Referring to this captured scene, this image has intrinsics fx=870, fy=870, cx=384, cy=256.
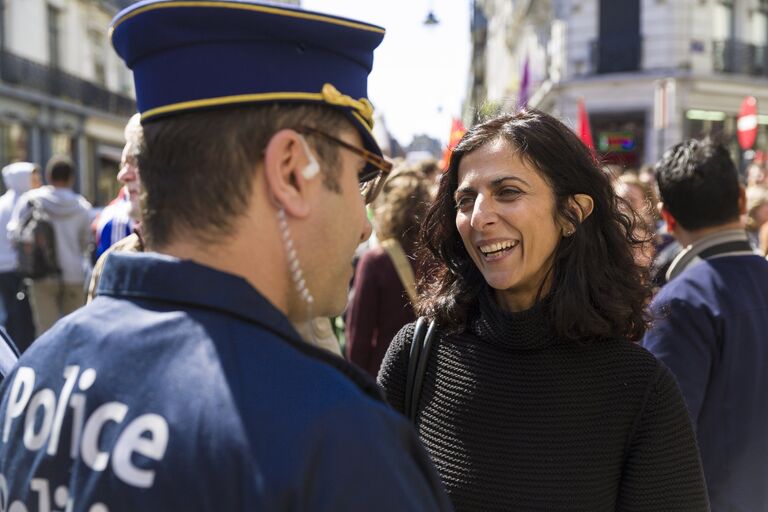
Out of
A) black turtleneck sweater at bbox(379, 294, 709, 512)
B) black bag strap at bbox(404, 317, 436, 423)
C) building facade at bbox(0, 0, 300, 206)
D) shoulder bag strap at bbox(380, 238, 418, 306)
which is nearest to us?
black turtleneck sweater at bbox(379, 294, 709, 512)

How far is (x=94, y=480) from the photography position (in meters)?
1.02

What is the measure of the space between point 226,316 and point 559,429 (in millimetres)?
1147

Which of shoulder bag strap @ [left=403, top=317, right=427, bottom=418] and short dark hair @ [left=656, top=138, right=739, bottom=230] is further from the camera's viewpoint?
short dark hair @ [left=656, top=138, right=739, bottom=230]

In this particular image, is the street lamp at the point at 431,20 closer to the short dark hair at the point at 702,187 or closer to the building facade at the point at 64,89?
the building facade at the point at 64,89

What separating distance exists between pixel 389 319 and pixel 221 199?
3312 millimetres

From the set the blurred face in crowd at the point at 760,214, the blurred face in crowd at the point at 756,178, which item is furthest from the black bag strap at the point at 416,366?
the blurred face in crowd at the point at 756,178

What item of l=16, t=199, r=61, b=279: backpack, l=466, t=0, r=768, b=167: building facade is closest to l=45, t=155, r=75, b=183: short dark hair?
l=16, t=199, r=61, b=279: backpack

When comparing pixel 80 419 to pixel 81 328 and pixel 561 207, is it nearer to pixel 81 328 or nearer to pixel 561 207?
pixel 81 328

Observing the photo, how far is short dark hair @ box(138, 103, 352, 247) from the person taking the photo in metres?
1.10

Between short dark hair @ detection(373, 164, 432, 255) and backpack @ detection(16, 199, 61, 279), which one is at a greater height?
short dark hair @ detection(373, 164, 432, 255)

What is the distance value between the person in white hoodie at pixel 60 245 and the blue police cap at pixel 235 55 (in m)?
6.13

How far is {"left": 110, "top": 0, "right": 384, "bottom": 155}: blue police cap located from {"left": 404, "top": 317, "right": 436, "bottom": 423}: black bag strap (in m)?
1.10

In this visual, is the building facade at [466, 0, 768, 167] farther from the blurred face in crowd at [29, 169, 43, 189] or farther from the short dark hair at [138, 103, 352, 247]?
the short dark hair at [138, 103, 352, 247]

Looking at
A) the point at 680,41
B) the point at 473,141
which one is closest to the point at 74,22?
the point at 680,41
